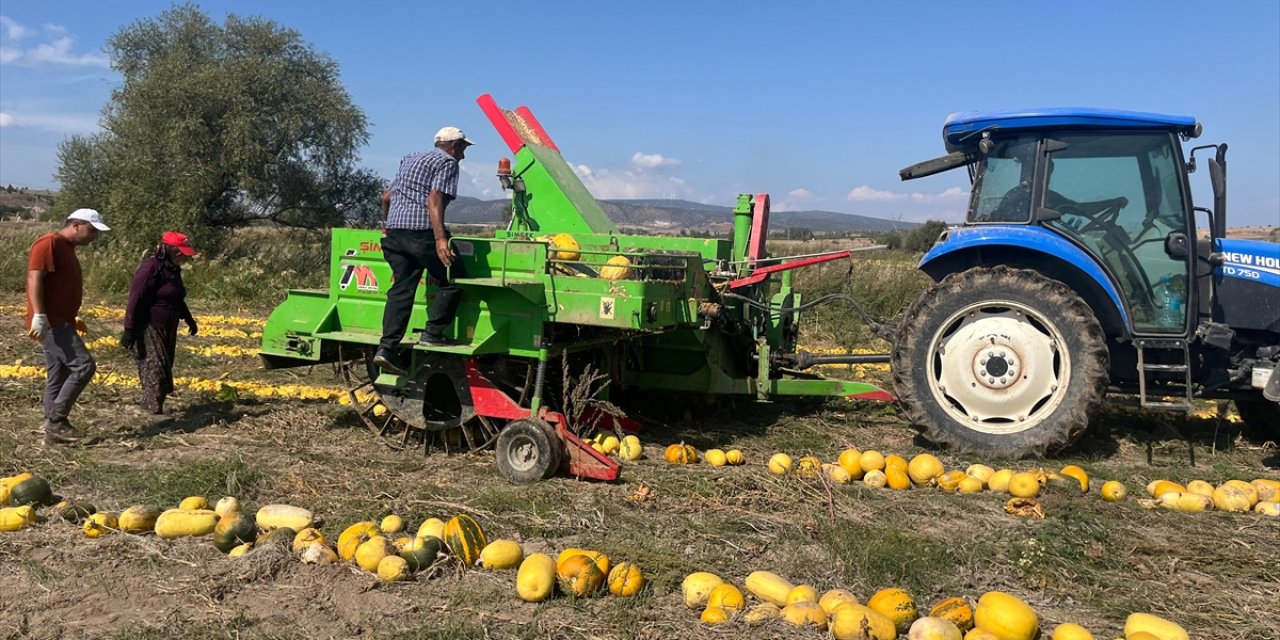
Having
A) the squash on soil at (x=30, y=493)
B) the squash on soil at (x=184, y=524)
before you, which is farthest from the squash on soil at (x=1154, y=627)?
the squash on soil at (x=30, y=493)

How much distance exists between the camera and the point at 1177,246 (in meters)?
6.50

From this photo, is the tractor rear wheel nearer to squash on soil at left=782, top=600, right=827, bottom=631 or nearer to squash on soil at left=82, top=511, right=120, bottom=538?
squash on soil at left=782, top=600, right=827, bottom=631

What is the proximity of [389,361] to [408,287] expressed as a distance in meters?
0.55

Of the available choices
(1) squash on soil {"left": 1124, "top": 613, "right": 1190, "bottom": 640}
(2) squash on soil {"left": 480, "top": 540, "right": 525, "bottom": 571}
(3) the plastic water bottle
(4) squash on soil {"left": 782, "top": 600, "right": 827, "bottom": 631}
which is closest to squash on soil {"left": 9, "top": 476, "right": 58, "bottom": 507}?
(2) squash on soil {"left": 480, "top": 540, "right": 525, "bottom": 571}

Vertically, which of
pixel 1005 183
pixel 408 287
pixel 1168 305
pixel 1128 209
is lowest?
pixel 408 287

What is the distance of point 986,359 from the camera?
655cm

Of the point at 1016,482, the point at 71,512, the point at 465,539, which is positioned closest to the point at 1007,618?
the point at 1016,482

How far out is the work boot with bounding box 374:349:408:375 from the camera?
20.5 ft

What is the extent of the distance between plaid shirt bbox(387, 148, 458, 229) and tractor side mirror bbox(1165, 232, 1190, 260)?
208 inches

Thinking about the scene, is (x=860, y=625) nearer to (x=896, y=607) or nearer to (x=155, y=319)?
(x=896, y=607)

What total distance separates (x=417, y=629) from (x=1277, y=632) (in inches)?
139

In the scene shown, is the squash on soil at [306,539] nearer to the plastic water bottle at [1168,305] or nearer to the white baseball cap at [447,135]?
the white baseball cap at [447,135]

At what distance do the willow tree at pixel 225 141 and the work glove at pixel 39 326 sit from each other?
1538 centimetres

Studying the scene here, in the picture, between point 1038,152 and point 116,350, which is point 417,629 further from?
point 116,350
